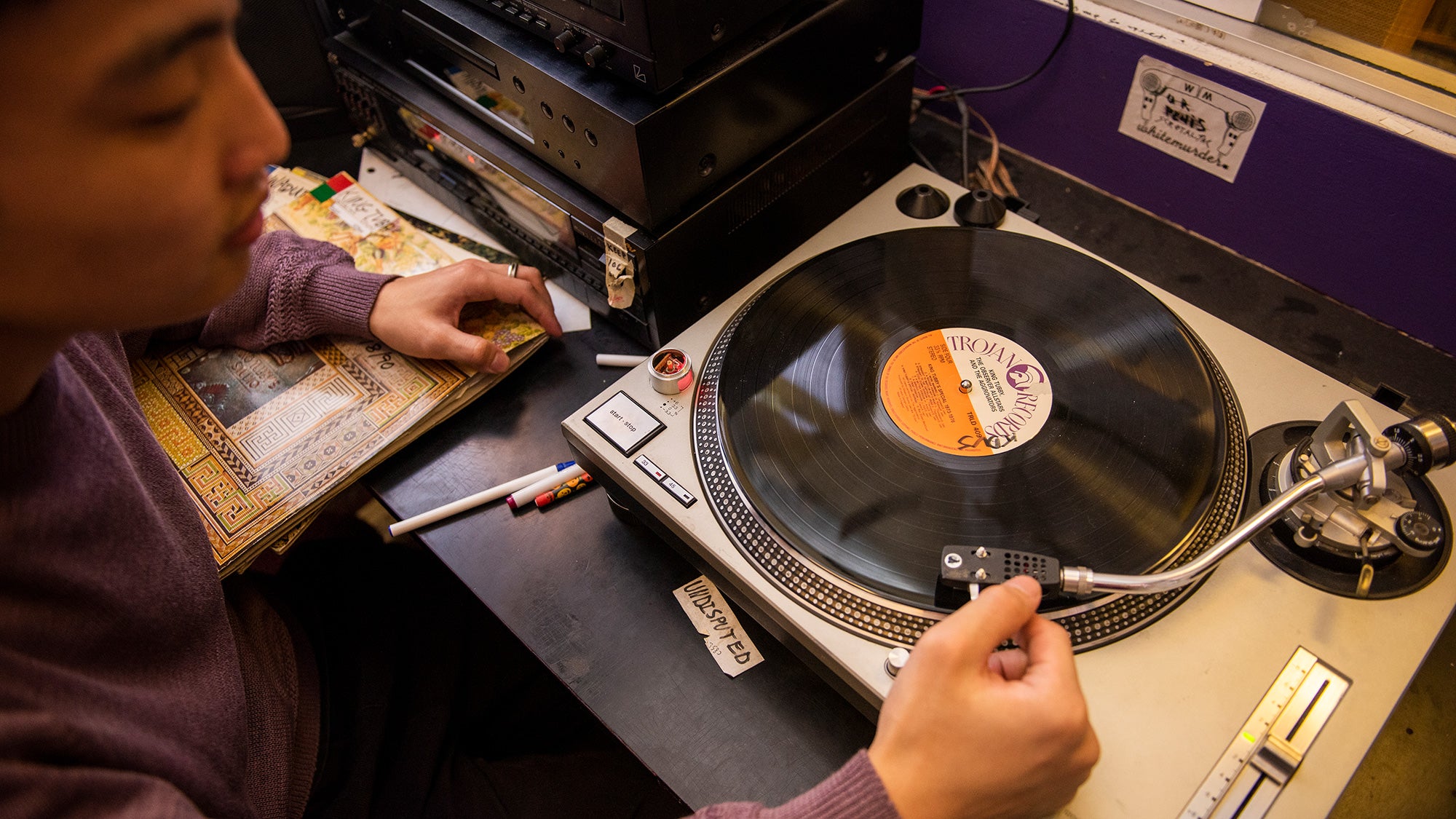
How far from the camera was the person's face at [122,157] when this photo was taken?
486mm

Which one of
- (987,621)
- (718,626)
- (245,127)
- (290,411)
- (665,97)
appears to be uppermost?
(245,127)

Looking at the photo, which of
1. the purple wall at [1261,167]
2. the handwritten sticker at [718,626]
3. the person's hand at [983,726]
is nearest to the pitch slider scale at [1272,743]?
the person's hand at [983,726]

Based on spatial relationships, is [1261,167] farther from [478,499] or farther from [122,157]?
[122,157]

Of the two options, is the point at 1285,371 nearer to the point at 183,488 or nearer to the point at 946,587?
the point at 946,587

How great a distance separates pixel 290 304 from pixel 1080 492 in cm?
98

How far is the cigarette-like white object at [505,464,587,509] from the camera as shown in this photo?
3.43 ft

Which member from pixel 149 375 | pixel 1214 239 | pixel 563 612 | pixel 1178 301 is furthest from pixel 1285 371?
pixel 149 375

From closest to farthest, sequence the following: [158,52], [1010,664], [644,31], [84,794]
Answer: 1. [158,52]
2. [84,794]
3. [1010,664]
4. [644,31]

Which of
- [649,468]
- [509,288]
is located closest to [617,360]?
[509,288]

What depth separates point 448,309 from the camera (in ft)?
3.59

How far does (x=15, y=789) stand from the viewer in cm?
58

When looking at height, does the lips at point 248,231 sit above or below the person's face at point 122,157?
below

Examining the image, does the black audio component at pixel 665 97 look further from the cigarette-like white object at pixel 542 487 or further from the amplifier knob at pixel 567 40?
the cigarette-like white object at pixel 542 487

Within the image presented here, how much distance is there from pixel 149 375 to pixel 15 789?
664mm
